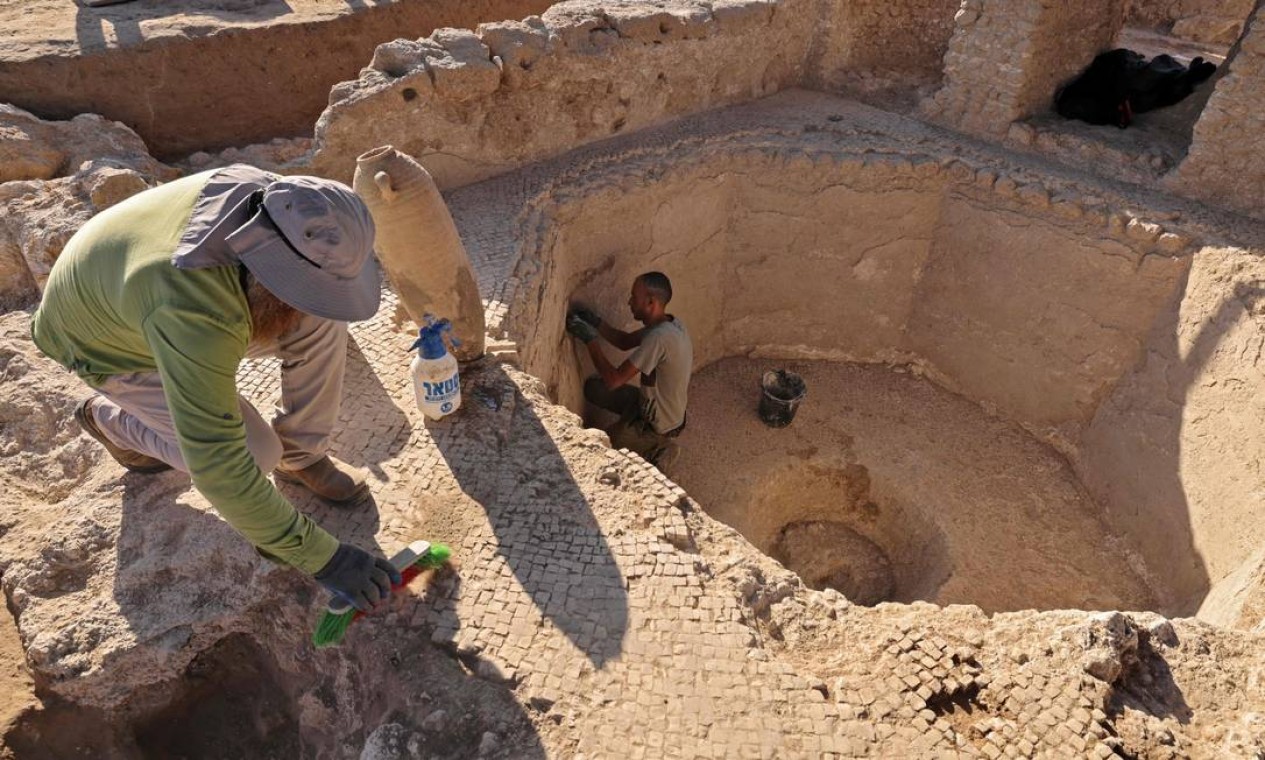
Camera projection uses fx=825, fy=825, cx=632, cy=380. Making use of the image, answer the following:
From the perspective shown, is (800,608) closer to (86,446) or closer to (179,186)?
(179,186)

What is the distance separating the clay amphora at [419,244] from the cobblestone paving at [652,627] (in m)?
0.35

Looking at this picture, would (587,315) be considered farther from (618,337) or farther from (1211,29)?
(1211,29)

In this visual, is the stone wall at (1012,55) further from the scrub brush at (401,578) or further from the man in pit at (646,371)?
the scrub brush at (401,578)

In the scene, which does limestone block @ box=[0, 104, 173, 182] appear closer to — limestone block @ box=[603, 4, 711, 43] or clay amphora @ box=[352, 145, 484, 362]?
clay amphora @ box=[352, 145, 484, 362]

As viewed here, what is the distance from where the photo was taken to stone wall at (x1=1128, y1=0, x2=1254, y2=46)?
8594mm

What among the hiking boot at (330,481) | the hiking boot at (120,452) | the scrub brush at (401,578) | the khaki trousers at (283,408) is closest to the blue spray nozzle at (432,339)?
the khaki trousers at (283,408)

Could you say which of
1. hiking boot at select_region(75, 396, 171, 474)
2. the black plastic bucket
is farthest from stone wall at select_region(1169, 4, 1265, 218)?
hiking boot at select_region(75, 396, 171, 474)

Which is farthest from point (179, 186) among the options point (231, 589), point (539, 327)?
point (539, 327)

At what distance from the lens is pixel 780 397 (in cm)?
573

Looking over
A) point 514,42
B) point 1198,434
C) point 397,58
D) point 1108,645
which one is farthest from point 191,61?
point 1198,434

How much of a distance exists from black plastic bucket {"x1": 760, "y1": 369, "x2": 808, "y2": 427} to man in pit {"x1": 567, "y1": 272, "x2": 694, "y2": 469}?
0.90 m

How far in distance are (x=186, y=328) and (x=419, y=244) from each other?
1.34 meters

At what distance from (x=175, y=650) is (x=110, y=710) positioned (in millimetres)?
305

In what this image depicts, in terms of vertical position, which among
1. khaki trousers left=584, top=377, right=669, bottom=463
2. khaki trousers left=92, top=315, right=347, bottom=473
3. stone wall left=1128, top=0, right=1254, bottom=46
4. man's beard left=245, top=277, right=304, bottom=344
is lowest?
khaki trousers left=584, top=377, right=669, bottom=463
